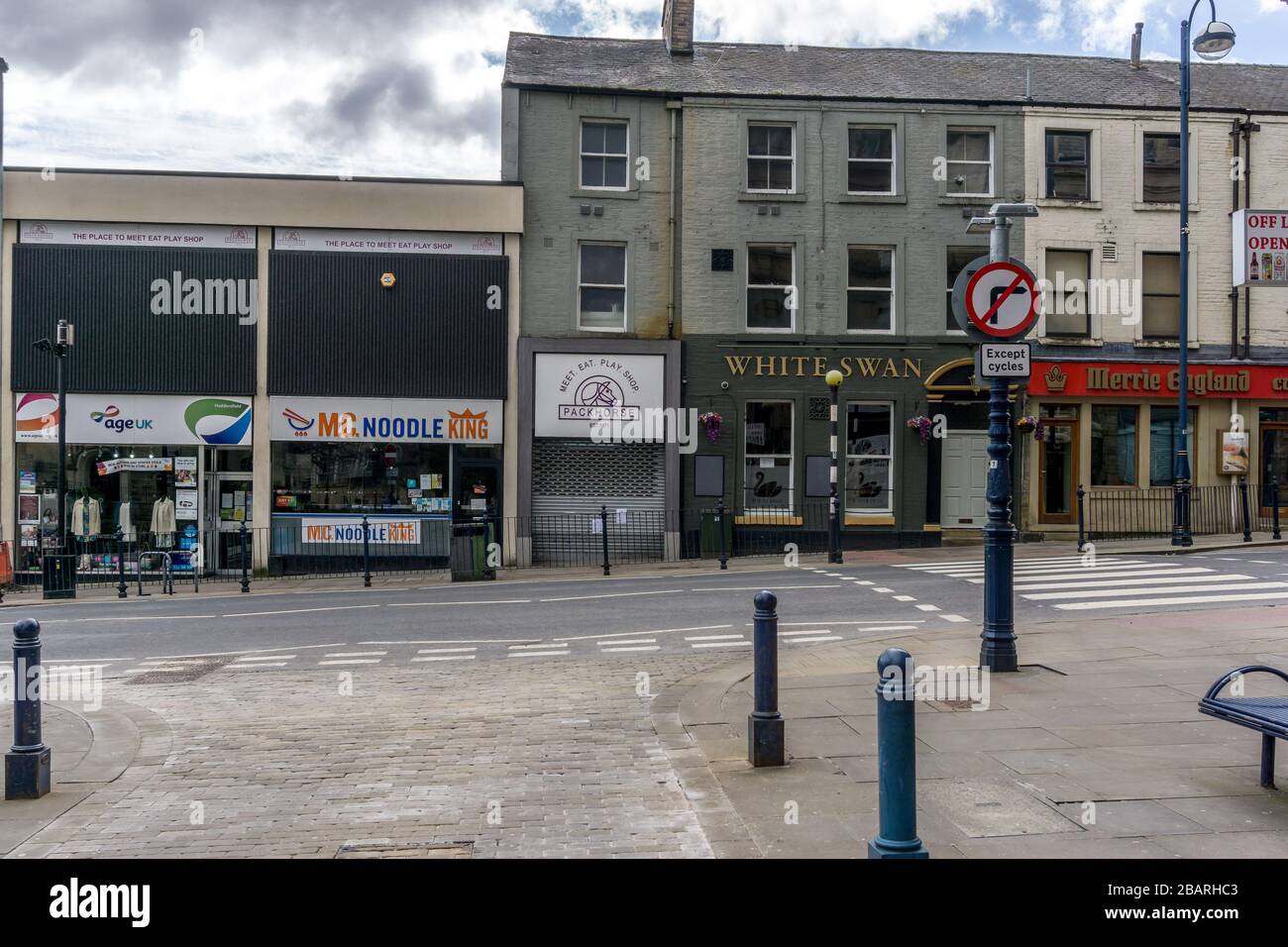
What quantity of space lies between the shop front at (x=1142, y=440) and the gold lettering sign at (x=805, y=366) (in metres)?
3.40

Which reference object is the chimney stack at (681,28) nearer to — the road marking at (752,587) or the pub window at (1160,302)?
the pub window at (1160,302)

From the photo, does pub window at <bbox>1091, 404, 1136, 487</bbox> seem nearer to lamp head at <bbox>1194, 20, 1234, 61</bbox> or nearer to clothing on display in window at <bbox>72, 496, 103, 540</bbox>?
lamp head at <bbox>1194, 20, 1234, 61</bbox>

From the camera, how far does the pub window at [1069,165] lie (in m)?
25.4

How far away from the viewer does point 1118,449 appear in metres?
25.4

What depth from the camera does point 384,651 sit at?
1239 centimetres

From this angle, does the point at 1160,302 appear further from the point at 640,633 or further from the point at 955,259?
the point at 640,633

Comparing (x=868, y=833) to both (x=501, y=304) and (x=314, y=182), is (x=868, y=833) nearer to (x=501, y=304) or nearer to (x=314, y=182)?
(x=501, y=304)

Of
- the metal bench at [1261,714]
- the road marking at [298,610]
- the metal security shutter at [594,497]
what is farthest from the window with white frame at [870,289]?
the metal bench at [1261,714]

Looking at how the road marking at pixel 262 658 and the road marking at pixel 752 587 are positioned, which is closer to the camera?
the road marking at pixel 262 658

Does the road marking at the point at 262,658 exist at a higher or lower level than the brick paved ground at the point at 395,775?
lower

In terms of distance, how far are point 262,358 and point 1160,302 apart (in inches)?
807

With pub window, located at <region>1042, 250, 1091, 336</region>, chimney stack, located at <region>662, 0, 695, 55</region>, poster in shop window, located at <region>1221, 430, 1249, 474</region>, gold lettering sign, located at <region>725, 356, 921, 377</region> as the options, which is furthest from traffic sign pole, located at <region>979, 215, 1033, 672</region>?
chimney stack, located at <region>662, 0, 695, 55</region>

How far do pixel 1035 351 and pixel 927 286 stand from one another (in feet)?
9.58

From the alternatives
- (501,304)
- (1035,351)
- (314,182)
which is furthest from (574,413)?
(1035,351)
